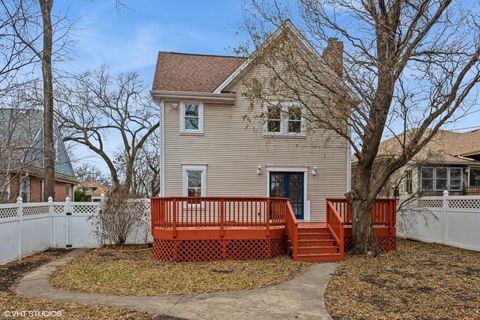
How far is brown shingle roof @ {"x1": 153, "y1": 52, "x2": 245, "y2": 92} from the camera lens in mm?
14055

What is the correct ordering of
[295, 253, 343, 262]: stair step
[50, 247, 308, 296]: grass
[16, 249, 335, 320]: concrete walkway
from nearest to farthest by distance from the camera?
[16, 249, 335, 320]: concrete walkway < [50, 247, 308, 296]: grass < [295, 253, 343, 262]: stair step

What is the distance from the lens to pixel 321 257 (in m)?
9.40

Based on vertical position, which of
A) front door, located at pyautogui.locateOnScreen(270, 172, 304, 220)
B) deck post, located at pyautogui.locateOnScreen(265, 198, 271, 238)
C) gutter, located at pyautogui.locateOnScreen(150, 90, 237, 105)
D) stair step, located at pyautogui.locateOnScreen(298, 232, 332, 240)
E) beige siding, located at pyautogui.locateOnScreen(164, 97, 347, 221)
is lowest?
stair step, located at pyautogui.locateOnScreen(298, 232, 332, 240)

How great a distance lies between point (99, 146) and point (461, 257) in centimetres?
2095

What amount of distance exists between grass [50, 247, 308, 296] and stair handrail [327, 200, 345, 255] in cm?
127

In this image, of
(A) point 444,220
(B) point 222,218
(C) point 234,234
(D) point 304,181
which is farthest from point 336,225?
(A) point 444,220

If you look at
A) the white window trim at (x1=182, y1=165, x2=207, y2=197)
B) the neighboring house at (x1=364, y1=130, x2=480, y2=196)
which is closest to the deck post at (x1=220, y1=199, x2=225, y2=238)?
the white window trim at (x1=182, y1=165, x2=207, y2=197)

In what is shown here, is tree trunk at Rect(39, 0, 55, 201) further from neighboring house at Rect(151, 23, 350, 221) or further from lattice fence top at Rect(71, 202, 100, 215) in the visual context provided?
neighboring house at Rect(151, 23, 350, 221)

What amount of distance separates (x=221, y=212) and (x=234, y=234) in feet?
2.20

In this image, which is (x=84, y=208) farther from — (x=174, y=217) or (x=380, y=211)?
(x=380, y=211)

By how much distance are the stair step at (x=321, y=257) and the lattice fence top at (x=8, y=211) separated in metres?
7.09

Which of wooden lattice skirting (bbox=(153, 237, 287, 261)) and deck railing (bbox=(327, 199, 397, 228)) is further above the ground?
deck railing (bbox=(327, 199, 397, 228))

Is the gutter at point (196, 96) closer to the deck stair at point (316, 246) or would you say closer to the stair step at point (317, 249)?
the deck stair at point (316, 246)

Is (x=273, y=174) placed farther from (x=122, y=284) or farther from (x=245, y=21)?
(x=122, y=284)
